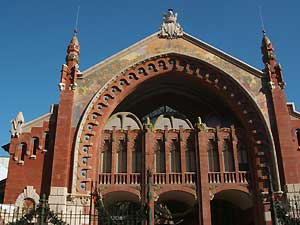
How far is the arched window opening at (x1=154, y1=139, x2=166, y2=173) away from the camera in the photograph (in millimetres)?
25408

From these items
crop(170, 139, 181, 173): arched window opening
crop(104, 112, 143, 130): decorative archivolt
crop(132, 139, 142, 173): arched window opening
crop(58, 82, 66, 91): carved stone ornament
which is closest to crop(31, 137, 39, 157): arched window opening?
crop(58, 82, 66, 91): carved stone ornament

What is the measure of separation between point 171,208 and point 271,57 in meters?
12.6

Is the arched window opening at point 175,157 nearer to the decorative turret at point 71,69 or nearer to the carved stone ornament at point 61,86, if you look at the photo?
the decorative turret at point 71,69

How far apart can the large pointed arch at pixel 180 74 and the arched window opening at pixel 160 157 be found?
3.86 meters

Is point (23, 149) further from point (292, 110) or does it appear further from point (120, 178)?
point (292, 110)

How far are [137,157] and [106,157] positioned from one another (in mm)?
2028

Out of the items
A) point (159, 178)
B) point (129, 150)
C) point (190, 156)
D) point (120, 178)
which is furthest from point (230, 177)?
point (120, 178)

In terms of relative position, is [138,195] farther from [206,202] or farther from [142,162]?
[206,202]

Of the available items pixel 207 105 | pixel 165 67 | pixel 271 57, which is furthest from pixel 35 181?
pixel 271 57

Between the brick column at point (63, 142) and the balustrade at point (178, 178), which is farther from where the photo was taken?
the balustrade at point (178, 178)

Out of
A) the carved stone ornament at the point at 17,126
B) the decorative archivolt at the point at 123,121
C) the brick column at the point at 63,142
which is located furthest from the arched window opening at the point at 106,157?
the carved stone ornament at the point at 17,126

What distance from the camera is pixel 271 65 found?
26969 mm

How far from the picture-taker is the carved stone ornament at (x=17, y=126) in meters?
25.2

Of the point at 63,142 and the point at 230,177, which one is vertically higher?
the point at 63,142
